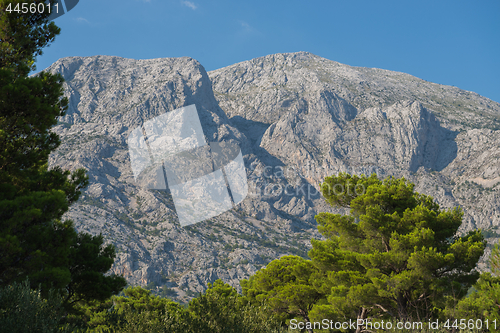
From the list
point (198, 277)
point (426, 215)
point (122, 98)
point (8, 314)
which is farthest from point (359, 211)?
point (122, 98)

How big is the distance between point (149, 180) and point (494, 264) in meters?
112

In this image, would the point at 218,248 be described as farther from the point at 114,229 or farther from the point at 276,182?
the point at 276,182

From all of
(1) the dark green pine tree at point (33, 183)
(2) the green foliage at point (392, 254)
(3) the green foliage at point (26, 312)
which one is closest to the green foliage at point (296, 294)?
(2) the green foliage at point (392, 254)

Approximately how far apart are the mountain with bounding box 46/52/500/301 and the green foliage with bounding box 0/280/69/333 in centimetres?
8296

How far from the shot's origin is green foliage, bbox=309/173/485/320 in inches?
475

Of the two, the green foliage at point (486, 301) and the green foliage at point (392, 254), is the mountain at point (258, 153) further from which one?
the green foliage at point (486, 301)

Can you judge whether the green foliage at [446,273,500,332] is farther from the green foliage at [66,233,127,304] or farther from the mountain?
the mountain

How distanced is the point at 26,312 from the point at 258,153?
13697 cm

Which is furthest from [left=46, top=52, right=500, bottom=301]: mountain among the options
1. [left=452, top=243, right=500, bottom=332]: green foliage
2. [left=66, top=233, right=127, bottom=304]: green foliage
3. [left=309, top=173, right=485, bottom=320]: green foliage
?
[left=452, top=243, right=500, bottom=332]: green foliage

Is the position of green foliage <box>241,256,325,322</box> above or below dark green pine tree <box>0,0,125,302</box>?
below

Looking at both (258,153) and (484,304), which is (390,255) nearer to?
(484,304)

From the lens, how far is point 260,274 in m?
24.0

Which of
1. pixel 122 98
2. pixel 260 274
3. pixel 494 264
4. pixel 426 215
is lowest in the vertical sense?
pixel 260 274

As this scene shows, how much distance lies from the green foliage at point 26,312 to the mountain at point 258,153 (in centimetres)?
8296
